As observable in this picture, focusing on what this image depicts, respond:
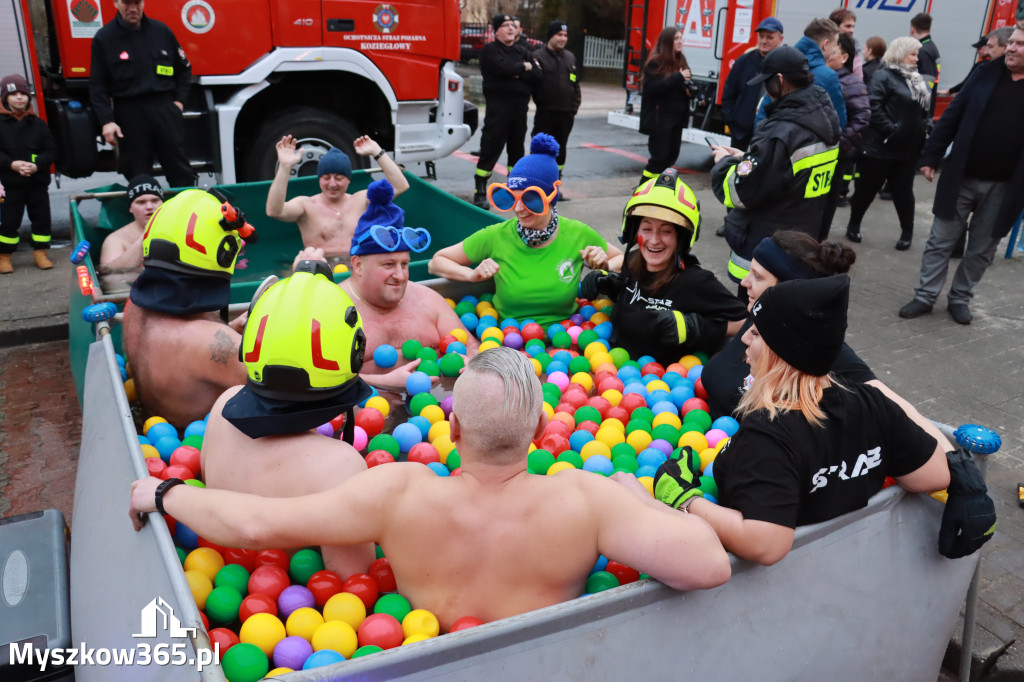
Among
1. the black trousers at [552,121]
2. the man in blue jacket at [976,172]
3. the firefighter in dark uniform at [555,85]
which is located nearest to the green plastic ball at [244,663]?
the man in blue jacket at [976,172]

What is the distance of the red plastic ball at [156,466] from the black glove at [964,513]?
284cm

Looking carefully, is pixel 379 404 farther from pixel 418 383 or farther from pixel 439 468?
pixel 439 468

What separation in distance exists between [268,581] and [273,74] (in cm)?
672

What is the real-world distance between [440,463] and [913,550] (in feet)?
6.30


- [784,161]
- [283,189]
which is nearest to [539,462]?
[784,161]

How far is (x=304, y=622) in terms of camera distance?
2.48 m

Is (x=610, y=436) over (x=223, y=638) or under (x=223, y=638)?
under

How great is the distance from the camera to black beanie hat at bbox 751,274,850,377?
222 centimetres

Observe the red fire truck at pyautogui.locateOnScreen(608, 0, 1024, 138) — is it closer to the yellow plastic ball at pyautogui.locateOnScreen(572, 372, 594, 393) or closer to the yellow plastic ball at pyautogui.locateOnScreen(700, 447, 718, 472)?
the yellow plastic ball at pyautogui.locateOnScreen(572, 372, 594, 393)


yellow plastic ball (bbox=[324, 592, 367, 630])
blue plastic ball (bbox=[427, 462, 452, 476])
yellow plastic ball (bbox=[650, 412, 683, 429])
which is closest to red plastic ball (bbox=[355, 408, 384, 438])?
blue plastic ball (bbox=[427, 462, 452, 476])

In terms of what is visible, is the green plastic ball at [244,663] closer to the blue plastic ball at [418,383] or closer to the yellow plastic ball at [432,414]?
the yellow plastic ball at [432,414]

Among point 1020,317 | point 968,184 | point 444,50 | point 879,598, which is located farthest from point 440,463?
point 444,50

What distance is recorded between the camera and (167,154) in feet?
24.7

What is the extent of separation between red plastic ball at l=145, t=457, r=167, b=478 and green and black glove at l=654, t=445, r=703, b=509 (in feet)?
6.45
